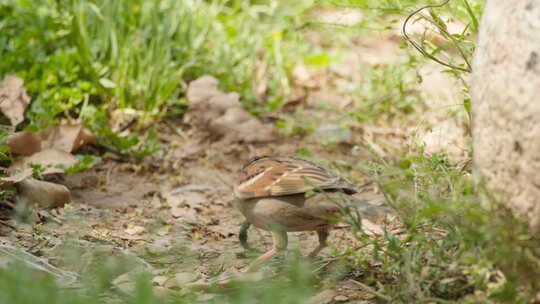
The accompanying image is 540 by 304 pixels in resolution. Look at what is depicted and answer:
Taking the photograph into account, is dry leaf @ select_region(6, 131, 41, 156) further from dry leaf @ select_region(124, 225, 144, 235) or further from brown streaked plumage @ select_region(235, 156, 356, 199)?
brown streaked plumage @ select_region(235, 156, 356, 199)

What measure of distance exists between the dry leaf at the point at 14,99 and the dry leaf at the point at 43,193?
2.85 ft

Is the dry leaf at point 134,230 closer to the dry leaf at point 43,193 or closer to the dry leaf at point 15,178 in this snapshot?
the dry leaf at point 43,193

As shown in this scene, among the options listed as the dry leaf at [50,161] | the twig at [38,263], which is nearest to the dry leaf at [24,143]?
the dry leaf at [50,161]

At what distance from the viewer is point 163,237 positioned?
15.6 ft

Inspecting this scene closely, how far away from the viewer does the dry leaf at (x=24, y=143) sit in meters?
5.09

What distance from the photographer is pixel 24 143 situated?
204 inches

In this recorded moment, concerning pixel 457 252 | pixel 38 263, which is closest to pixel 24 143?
pixel 38 263

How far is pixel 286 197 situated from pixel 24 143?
228cm

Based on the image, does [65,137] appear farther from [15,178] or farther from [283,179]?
[283,179]

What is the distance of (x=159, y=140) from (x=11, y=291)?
3841mm

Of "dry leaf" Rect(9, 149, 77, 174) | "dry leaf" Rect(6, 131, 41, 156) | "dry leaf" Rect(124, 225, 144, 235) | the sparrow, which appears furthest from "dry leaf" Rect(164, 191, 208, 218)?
the sparrow

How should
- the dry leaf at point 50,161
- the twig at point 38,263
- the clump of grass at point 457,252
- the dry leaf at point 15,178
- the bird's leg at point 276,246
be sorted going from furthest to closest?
the dry leaf at point 50,161
the dry leaf at point 15,178
the bird's leg at point 276,246
the twig at point 38,263
the clump of grass at point 457,252

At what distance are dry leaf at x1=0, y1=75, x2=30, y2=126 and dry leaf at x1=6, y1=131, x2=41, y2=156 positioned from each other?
1.00ft

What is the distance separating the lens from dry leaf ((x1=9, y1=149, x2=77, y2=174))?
5051 mm
